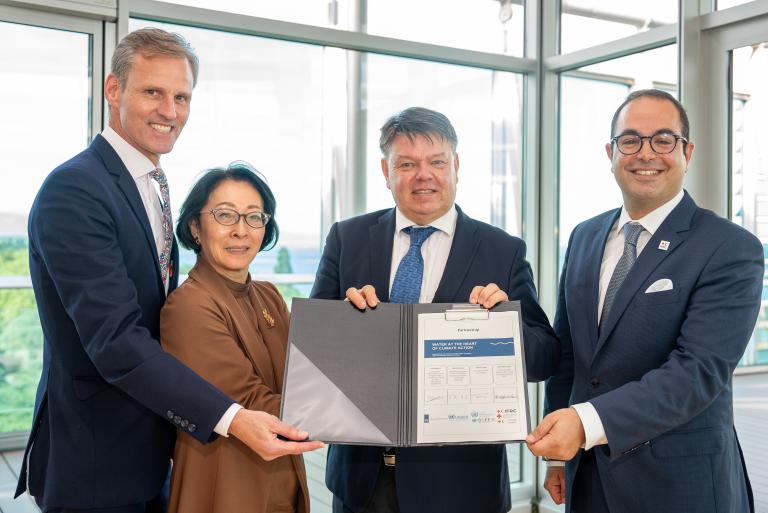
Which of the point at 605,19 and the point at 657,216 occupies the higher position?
the point at 605,19

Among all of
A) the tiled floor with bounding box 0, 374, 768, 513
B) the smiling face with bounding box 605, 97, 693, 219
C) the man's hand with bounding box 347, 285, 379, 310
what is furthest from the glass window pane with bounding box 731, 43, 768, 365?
the man's hand with bounding box 347, 285, 379, 310

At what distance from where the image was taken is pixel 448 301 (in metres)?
2.02

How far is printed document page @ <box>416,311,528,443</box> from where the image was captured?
174cm

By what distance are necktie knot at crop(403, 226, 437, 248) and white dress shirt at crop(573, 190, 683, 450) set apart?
0.49 meters

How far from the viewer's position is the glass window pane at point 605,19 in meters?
3.73

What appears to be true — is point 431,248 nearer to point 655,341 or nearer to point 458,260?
point 458,260

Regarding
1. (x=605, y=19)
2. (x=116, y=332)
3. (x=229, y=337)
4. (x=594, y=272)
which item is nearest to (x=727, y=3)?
(x=605, y=19)

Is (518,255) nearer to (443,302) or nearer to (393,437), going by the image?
(443,302)

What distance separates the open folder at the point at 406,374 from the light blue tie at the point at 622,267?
0.31 metres

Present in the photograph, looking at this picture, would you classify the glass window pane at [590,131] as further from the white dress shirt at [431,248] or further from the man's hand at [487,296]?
the man's hand at [487,296]

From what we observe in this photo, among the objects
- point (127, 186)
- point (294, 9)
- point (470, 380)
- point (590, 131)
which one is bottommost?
point (470, 380)

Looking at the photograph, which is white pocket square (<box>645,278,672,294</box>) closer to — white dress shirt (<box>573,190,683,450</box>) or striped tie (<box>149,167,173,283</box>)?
white dress shirt (<box>573,190,683,450</box>)

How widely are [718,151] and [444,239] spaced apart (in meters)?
1.85

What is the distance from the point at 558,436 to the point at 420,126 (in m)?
0.91
